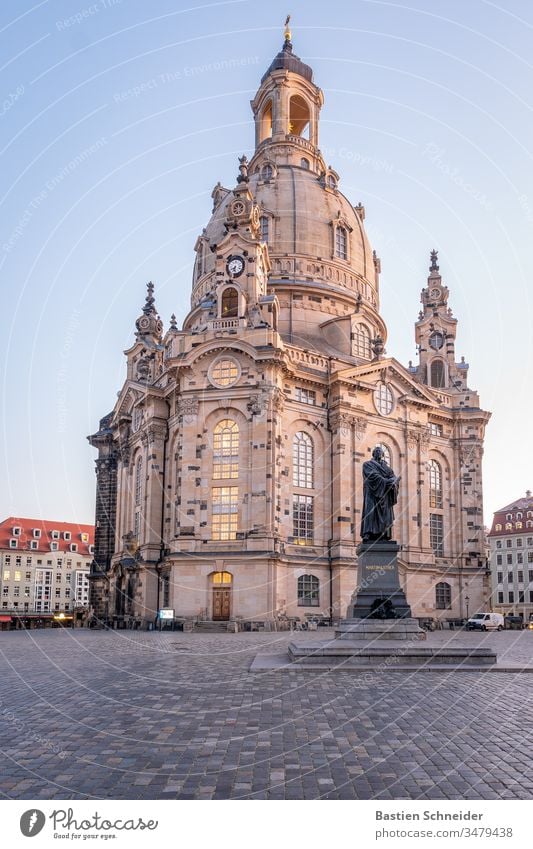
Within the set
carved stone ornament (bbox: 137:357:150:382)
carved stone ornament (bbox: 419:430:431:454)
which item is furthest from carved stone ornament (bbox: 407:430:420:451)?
A: carved stone ornament (bbox: 137:357:150:382)

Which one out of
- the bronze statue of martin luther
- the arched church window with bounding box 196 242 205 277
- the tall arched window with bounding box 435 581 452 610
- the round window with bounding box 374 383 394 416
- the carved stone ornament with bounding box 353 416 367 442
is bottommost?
the tall arched window with bounding box 435 581 452 610

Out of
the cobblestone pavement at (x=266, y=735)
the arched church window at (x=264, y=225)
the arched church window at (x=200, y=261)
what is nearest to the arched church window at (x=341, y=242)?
the arched church window at (x=264, y=225)

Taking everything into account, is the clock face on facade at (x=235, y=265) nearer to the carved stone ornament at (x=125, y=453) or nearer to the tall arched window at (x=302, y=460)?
the tall arched window at (x=302, y=460)

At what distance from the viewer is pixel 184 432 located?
49406 mm

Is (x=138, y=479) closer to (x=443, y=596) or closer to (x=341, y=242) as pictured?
(x=443, y=596)

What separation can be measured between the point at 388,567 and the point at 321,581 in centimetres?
2631

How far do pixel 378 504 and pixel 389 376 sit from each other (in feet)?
110

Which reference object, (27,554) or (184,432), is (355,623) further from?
(27,554)

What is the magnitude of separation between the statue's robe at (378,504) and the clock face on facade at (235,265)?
31.7m

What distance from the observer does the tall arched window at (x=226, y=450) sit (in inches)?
1916

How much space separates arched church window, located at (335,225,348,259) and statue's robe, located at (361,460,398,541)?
44.1m

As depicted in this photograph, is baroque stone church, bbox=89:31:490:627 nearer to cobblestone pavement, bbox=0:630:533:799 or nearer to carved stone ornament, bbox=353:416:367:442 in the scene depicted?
carved stone ornament, bbox=353:416:367:442

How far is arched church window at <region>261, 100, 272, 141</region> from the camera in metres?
78.8
